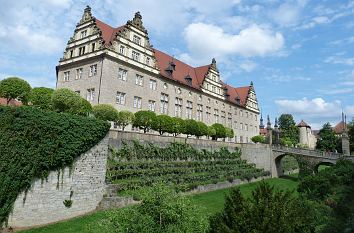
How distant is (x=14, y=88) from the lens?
977 inches

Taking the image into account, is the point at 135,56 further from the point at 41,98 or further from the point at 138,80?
the point at 41,98

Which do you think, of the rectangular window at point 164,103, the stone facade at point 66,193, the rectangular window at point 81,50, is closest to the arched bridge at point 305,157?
the rectangular window at point 164,103

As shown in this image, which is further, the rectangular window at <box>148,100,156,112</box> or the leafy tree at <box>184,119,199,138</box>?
the rectangular window at <box>148,100,156,112</box>

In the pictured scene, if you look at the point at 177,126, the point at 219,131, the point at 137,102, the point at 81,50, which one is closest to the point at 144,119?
the point at 177,126

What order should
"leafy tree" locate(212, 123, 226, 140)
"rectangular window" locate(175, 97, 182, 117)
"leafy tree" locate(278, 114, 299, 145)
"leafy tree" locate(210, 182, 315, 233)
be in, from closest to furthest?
"leafy tree" locate(210, 182, 315, 233), "rectangular window" locate(175, 97, 182, 117), "leafy tree" locate(212, 123, 226, 140), "leafy tree" locate(278, 114, 299, 145)

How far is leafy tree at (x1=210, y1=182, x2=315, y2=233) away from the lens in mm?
7125

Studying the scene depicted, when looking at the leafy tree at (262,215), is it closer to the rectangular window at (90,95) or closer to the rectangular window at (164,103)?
the rectangular window at (90,95)

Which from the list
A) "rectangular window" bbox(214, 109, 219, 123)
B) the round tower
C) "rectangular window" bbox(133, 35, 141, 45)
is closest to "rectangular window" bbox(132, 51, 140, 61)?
"rectangular window" bbox(133, 35, 141, 45)

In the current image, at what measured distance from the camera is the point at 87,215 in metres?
20.1

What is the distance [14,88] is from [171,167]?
14931 millimetres

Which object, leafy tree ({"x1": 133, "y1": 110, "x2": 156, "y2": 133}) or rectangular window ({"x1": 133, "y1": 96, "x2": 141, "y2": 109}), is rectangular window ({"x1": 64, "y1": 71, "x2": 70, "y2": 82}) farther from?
leafy tree ({"x1": 133, "y1": 110, "x2": 156, "y2": 133})

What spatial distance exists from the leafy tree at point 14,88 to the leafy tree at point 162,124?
42.7ft

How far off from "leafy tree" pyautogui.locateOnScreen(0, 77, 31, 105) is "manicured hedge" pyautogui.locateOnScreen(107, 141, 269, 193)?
8.87 m

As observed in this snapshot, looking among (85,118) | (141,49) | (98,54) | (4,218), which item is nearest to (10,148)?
(4,218)
